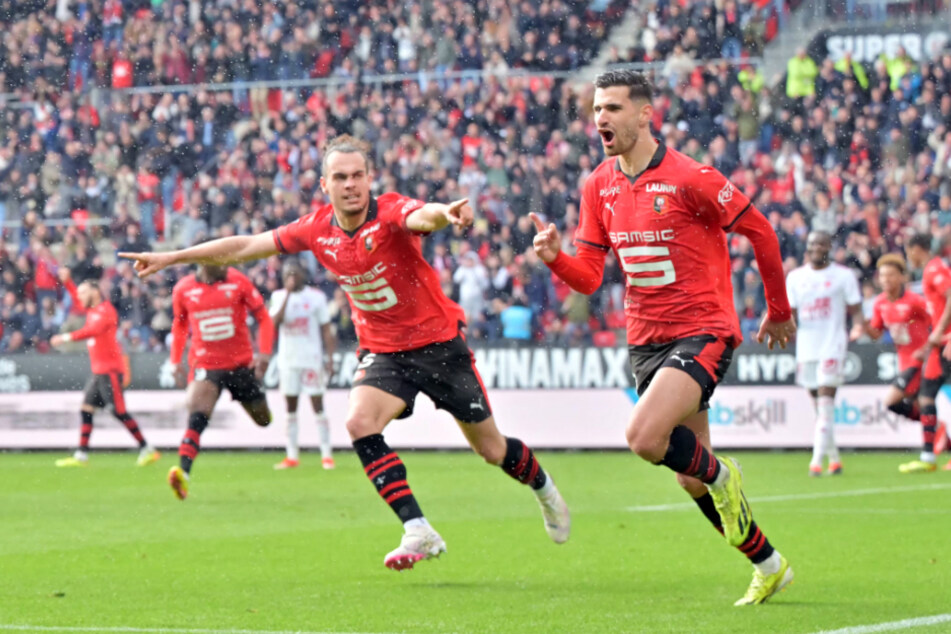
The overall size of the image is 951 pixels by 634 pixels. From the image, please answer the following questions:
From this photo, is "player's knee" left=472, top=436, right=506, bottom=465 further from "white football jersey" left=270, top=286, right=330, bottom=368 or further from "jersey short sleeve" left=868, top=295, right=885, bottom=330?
"white football jersey" left=270, top=286, right=330, bottom=368

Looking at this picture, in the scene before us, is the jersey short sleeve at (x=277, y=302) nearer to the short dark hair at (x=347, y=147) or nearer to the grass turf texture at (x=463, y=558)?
the grass turf texture at (x=463, y=558)

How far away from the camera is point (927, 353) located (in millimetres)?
14477

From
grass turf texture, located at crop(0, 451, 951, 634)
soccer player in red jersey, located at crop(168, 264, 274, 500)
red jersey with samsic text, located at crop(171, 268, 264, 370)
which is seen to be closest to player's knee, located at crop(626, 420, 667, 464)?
grass turf texture, located at crop(0, 451, 951, 634)

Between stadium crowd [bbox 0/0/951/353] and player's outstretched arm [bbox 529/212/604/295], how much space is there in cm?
1332

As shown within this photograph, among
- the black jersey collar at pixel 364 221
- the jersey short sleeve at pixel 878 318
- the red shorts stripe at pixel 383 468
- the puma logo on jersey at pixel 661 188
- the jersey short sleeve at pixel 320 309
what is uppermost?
the puma logo on jersey at pixel 661 188

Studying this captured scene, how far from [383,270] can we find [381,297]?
155mm

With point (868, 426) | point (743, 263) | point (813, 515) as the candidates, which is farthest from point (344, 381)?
point (813, 515)

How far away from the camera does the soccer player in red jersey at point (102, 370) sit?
18547 mm

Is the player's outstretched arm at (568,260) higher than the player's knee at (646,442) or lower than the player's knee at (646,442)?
higher

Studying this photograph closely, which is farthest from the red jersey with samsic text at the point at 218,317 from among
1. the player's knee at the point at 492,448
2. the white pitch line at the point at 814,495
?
the player's knee at the point at 492,448

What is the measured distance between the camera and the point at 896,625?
6.06 meters

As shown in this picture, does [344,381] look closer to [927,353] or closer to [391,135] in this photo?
[391,135]

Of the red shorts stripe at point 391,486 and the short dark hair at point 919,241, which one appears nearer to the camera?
the red shorts stripe at point 391,486

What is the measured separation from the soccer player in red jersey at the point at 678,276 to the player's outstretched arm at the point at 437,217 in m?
0.35
